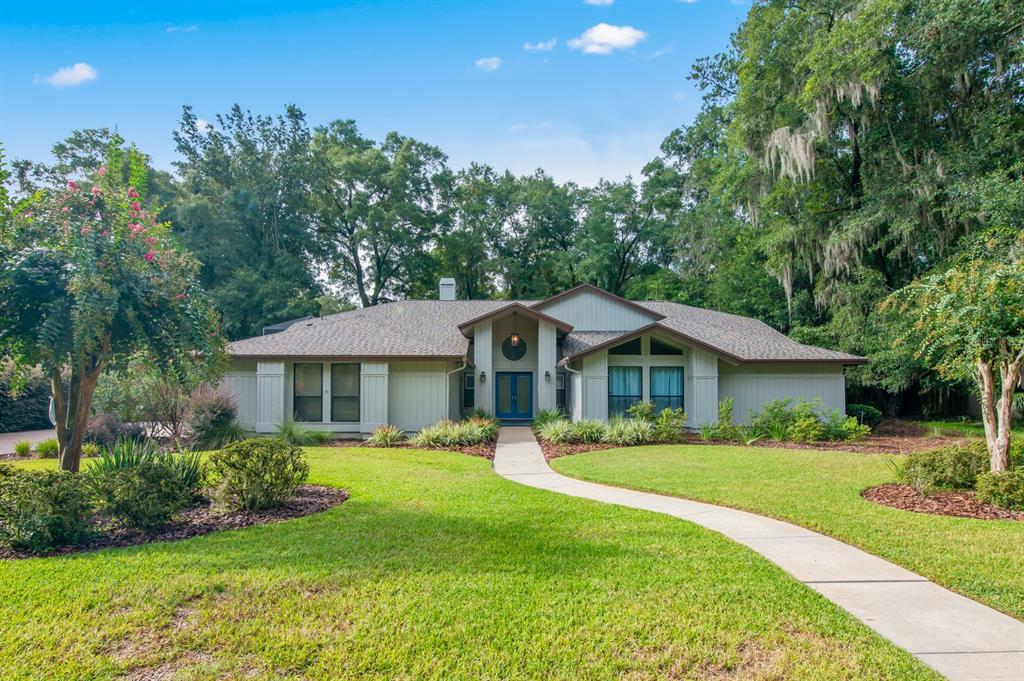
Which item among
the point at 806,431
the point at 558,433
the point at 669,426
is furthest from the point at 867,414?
the point at 558,433

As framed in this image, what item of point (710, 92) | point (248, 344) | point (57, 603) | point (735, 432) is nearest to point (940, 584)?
point (57, 603)

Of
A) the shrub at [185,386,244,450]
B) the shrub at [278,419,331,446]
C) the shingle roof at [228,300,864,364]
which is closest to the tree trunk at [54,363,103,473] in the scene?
the shrub at [185,386,244,450]

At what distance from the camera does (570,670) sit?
3195 millimetres

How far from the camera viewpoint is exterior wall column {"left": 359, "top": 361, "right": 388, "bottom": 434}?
15.9 m

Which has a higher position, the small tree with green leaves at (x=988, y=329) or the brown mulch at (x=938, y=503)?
the small tree with green leaves at (x=988, y=329)

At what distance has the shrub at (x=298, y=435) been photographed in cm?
1422

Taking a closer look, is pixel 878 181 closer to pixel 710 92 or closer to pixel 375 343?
pixel 710 92

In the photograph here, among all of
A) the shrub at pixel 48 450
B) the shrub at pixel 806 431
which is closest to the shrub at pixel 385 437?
the shrub at pixel 48 450

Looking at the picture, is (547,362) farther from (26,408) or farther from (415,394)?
(26,408)

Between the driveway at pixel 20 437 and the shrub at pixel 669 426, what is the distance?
16.3 metres

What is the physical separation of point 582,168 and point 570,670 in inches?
1277

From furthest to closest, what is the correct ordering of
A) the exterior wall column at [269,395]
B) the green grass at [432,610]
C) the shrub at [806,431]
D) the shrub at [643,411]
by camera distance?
the exterior wall column at [269,395] → the shrub at [643,411] → the shrub at [806,431] → the green grass at [432,610]

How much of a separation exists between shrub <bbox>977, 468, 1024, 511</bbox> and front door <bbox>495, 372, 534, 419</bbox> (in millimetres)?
12321

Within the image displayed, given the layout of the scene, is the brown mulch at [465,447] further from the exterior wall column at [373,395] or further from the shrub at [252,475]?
the shrub at [252,475]
